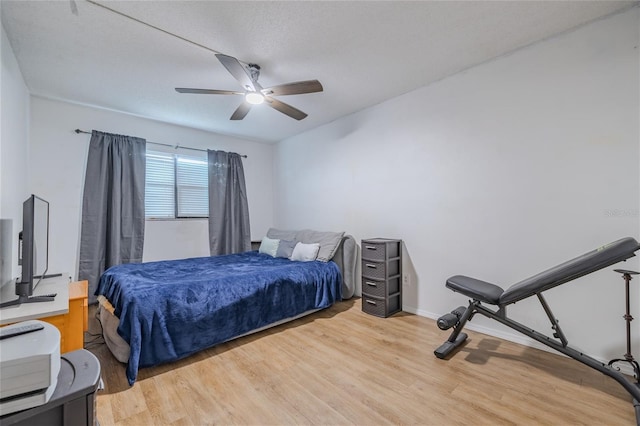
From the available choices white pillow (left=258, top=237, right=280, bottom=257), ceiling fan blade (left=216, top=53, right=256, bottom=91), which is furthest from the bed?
ceiling fan blade (left=216, top=53, right=256, bottom=91)

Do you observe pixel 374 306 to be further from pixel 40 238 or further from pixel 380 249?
pixel 40 238

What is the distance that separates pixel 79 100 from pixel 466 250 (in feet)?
15.7

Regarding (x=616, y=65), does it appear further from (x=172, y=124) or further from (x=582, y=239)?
(x=172, y=124)

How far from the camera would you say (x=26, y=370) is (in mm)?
796

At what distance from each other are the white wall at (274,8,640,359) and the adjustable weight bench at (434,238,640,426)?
0.44m

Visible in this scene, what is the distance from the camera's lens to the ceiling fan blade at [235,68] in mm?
1938

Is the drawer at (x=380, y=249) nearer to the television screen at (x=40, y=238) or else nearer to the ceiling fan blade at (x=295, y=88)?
the ceiling fan blade at (x=295, y=88)

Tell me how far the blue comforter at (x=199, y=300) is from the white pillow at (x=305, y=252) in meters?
0.20

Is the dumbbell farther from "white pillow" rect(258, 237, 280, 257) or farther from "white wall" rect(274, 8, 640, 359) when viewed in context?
"white pillow" rect(258, 237, 280, 257)

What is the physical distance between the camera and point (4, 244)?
6.43ft

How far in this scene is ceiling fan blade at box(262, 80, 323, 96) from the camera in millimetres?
2285

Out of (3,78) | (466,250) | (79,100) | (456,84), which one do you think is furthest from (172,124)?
(466,250)

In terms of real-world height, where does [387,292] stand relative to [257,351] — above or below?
above

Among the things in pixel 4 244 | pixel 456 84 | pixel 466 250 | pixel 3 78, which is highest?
pixel 456 84
